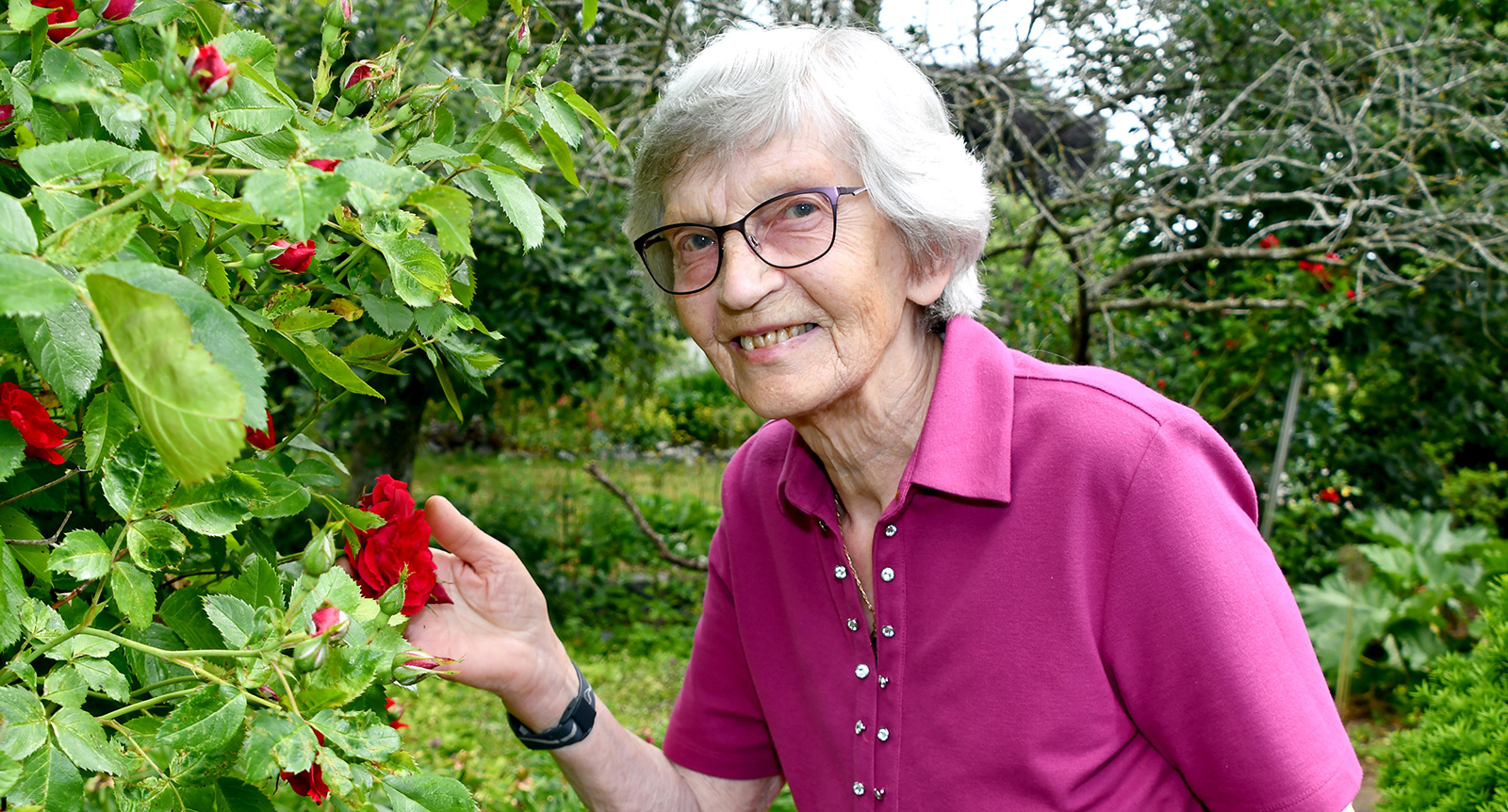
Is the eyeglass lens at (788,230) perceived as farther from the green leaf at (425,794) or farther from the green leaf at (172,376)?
the green leaf at (172,376)

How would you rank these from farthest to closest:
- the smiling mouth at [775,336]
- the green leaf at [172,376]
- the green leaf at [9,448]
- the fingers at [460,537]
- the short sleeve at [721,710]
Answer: the short sleeve at [721,710]
the smiling mouth at [775,336]
the fingers at [460,537]
the green leaf at [9,448]
the green leaf at [172,376]

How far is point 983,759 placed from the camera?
1.54m

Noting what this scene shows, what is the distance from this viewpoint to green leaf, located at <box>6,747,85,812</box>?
69 centimetres

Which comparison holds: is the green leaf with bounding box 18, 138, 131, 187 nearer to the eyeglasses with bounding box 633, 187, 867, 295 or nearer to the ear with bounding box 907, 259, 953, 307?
the eyeglasses with bounding box 633, 187, 867, 295

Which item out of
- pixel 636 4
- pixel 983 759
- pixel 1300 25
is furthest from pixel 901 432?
pixel 1300 25

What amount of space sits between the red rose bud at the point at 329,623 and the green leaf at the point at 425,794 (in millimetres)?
167

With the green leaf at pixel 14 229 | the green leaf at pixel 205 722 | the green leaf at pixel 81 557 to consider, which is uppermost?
the green leaf at pixel 14 229

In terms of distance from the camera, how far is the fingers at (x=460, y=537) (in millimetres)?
1439

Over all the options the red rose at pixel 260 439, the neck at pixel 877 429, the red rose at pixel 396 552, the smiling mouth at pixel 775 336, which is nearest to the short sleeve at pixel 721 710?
the neck at pixel 877 429

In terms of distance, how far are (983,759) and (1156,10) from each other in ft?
10.3

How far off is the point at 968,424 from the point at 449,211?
994mm

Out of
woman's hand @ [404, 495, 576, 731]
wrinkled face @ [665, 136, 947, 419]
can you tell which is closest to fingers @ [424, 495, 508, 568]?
woman's hand @ [404, 495, 576, 731]

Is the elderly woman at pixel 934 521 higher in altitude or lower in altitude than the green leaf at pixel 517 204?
lower

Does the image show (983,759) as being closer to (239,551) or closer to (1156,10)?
(239,551)
